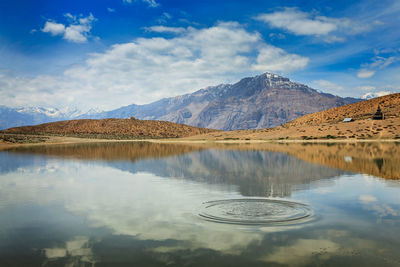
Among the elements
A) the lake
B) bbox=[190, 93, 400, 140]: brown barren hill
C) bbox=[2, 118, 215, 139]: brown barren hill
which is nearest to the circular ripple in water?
the lake

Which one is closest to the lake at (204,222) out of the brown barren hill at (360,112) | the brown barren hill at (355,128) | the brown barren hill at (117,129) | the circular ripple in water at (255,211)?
the circular ripple in water at (255,211)

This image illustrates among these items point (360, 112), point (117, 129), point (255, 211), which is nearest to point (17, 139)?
point (117, 129)

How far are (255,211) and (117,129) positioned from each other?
129982 mm

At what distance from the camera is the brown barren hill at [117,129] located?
13012cm

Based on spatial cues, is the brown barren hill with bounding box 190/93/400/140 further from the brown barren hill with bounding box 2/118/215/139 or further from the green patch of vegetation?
the green patch of vegetation

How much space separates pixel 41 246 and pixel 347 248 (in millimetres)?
7218

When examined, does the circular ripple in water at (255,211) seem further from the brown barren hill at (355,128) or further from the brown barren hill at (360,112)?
the brown barren hill at (360,112)

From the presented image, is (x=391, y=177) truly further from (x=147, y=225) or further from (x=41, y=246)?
(x=41, y=246)

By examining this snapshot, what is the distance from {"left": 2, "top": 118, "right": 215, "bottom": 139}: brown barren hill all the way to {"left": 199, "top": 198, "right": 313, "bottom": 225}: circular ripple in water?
4560 inches

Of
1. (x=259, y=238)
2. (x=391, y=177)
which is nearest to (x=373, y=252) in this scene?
(x=259, y=238)

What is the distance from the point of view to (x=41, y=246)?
8383mm

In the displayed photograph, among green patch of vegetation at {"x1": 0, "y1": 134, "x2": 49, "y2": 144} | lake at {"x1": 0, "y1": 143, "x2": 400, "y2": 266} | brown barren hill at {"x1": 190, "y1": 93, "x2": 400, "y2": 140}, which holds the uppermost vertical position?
brown barren hill at {"x1": 190, "y1": 93, "x2": 400, "y2": 140}

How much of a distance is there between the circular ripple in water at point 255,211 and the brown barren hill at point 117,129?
380 ft

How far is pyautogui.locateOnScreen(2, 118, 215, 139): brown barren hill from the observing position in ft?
427
